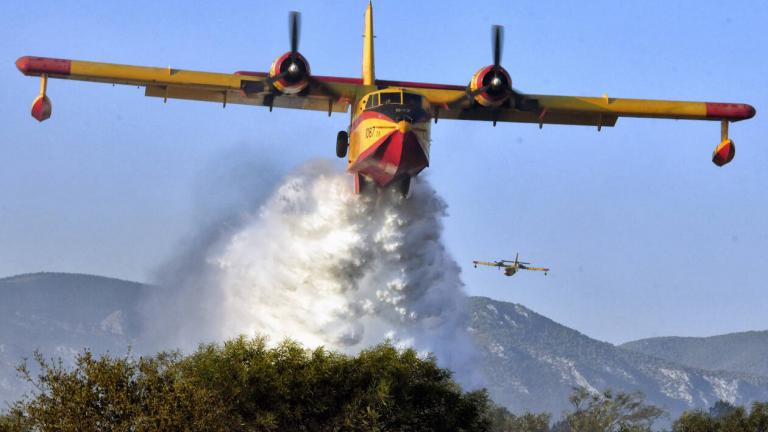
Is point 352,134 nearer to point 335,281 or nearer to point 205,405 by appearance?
point 335,281

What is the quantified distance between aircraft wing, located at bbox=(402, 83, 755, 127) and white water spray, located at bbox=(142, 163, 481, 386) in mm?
3249

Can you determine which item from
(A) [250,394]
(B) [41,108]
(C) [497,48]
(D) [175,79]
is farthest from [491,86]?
(B) [41,108]

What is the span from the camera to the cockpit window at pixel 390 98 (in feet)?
107

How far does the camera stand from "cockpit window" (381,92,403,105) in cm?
3269

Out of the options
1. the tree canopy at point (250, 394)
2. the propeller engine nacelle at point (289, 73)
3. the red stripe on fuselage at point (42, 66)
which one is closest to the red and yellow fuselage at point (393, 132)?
the propeller engine nacelle at point (289, 73)

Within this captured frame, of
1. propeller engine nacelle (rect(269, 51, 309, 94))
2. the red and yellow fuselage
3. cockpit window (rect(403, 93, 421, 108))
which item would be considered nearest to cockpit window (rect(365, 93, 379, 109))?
the red and yellow fuselage

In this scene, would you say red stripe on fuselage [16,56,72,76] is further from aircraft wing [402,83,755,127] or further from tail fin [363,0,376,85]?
aircraft wing [402,83,755,127]

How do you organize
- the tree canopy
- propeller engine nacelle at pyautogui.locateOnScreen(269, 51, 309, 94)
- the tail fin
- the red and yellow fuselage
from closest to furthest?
1. the tree canopy
2. the red and yellow fuselage
3. propeller engine nacelle at pyautogui.locateOnScreen(269, 51, 309, 94)
4. the tail fin

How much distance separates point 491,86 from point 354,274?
26.0ft

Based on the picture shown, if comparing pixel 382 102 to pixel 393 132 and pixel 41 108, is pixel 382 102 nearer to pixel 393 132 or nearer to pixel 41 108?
pixel 393 132

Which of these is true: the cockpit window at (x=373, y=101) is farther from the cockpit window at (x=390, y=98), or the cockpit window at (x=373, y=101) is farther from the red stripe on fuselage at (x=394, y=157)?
the red stripe on fuselage at (x=394, y=157)

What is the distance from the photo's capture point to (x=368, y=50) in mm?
40781

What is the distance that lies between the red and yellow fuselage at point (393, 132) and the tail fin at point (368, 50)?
14.8 ft

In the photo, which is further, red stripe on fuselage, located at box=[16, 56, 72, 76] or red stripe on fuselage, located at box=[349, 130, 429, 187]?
red stripe on fuselage, located at box=[16, 56, 72, 76]
